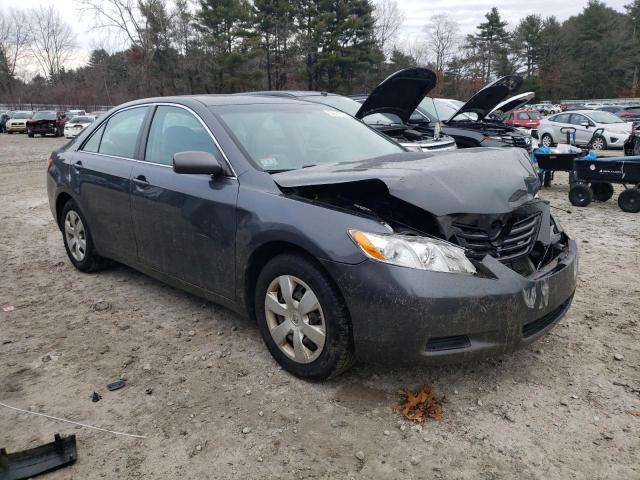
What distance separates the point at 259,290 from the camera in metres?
3.25

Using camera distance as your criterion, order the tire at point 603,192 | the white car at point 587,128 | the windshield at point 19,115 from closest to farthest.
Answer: the tire at point 603,192 → the white car at point 587,128 → the windshield at point 19,115

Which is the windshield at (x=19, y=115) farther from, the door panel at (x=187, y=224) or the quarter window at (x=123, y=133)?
the door panel at (x=187, y=224)

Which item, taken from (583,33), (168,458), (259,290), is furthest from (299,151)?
(583,33)

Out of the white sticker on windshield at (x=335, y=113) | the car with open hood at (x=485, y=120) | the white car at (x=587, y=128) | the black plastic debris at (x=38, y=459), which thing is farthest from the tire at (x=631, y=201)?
the white car at (x=587, y=128)

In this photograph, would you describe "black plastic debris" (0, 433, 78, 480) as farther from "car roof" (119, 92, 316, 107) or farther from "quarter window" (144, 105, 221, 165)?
"car roof" (119, 92, 316, 107)

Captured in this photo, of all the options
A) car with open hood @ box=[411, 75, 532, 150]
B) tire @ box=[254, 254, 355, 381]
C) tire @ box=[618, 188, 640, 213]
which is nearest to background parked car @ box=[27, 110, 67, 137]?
car with open hood @ box=[411, 75, 532, 150]

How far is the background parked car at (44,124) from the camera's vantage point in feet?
99.5

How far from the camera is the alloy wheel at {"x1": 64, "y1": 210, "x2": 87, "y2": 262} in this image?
5.07 metres

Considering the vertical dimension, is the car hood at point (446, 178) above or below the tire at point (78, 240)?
above

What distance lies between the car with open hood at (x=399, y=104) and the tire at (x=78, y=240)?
3.33 m

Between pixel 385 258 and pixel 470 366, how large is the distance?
1.07 meters

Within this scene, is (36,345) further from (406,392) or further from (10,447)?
(406,392)

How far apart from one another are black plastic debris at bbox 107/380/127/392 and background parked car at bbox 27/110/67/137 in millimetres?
31615

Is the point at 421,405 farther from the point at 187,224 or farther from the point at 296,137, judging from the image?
the point at 296,137
